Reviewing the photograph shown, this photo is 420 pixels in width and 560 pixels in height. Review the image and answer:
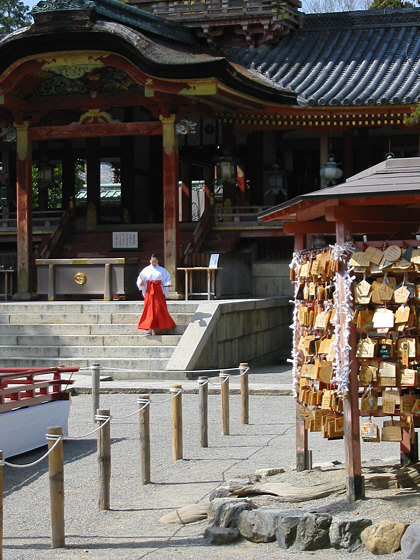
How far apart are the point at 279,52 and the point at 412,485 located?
19.1 metres

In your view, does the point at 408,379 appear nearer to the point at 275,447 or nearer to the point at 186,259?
the point at 275,447

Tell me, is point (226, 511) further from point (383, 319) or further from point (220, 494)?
point (383, 319)

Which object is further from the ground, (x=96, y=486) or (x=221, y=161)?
(x=221, y=161)

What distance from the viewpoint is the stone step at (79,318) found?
17.1 meters

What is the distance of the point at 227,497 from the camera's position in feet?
24.5

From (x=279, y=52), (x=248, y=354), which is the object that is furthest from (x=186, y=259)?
(x=279, y=52)

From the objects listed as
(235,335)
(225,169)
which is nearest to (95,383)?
(235,335)

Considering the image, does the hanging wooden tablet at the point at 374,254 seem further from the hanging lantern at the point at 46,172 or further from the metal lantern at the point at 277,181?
the hanging lantern at the point at 46,172

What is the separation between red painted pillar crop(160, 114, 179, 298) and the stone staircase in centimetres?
220

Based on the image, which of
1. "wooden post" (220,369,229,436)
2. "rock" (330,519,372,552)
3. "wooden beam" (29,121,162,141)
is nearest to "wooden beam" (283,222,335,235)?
"rock" (330,519,372,552)

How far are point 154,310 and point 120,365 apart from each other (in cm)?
114

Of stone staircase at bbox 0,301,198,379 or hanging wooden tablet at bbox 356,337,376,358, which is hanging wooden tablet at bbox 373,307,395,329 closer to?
hanging wooden tablet at bbox 356,337,376,358

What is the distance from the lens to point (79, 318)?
17.6m

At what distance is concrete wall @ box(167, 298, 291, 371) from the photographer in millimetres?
15805
